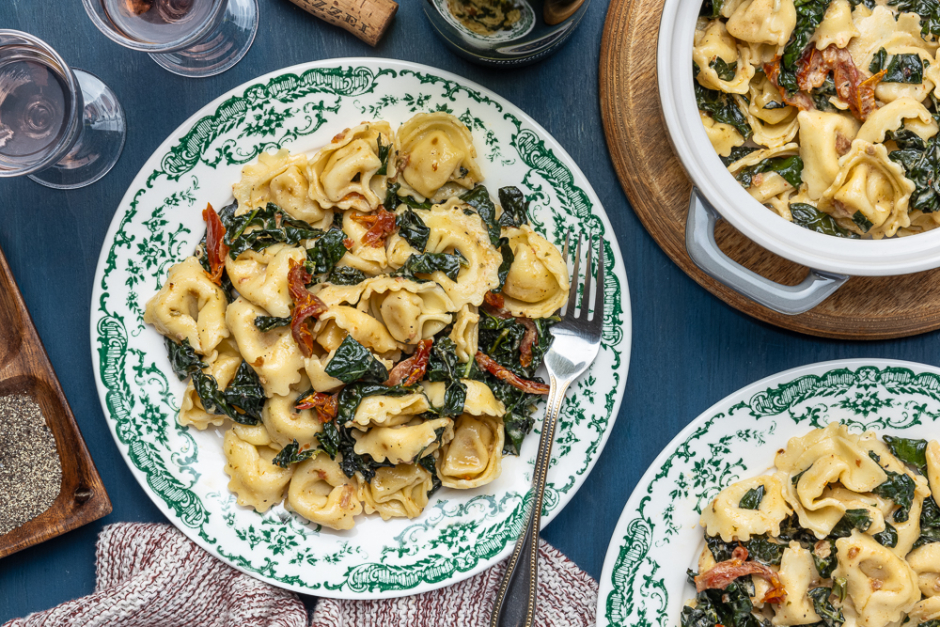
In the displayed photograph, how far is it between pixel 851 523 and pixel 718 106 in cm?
176

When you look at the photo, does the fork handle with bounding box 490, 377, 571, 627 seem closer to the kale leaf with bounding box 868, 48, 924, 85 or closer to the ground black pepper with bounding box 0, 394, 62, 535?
the kale leaf with bounding box 868, 48, 924, 85

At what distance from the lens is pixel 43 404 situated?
112 inches

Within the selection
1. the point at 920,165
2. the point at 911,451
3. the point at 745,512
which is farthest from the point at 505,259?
the point at 911,451

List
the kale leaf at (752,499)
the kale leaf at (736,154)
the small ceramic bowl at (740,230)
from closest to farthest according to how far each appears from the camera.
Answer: the small ceramic bowl at (740,230) → the kale leaf at (736,154) → the kale leaf at (752,499)

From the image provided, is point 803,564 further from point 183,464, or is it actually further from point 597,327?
point 183,464

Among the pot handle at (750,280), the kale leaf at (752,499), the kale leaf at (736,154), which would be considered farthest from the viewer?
the kale leaf at (752,499)

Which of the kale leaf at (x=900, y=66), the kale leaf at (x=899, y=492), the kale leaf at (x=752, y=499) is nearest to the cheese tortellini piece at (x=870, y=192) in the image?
the kale leaf at (x=900, y=66)

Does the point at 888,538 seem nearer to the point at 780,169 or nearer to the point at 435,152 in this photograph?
the point at 780,169

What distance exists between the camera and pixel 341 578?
276cm

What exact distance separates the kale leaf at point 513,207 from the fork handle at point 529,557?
0.65 m

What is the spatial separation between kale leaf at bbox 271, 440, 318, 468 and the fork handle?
89 centimetres

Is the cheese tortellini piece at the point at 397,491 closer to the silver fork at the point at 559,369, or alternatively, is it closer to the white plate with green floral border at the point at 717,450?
the silver fork at the point at 559,369

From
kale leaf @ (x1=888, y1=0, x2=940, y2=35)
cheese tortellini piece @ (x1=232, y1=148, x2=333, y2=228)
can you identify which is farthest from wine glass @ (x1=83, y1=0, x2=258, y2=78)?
kale leaf @ (x1=888, y1=0, x2=940, y2=35)

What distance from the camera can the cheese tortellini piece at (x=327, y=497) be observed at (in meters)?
2.67
